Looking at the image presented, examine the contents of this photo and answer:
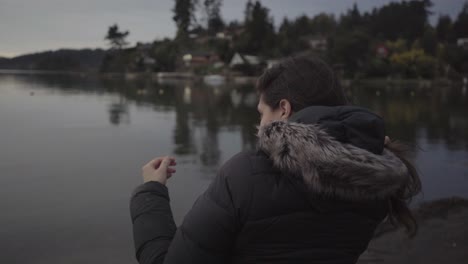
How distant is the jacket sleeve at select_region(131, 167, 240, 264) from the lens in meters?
1.19

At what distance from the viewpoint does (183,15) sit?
9556 centimetres

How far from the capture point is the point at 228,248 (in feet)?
4.11

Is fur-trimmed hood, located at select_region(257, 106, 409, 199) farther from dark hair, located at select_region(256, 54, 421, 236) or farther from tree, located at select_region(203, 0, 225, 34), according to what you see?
tree, located at select_region(203, 0, 225, 34)

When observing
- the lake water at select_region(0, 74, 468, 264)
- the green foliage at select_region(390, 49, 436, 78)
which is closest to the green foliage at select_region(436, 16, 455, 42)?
the green foliage at select_region(390, 49, 436, 78)

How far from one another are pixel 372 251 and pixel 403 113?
1599cm

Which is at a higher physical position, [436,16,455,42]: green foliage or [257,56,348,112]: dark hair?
[436,16,455,42]: green foliage

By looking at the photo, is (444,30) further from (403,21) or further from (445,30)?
(403,21)

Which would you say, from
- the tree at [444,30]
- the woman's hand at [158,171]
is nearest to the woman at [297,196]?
the woman's hand at [158,171]

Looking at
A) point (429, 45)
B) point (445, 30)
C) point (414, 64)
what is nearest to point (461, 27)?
point (445, 30)

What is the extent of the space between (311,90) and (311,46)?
8236cm

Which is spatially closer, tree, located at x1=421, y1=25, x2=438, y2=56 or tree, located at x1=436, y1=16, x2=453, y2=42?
tree, located at x1=421, y1=25, x2=438, y2=56

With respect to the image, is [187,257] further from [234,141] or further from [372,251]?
[234,141]

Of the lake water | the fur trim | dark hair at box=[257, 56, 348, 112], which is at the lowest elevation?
the lake water

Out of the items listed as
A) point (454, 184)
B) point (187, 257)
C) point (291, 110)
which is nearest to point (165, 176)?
point (187, 257)
